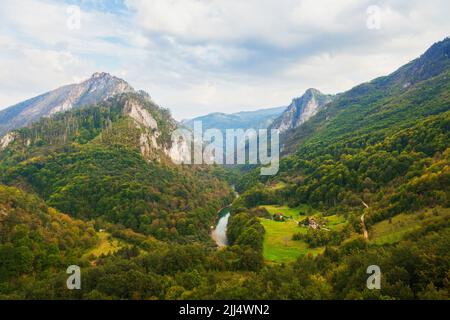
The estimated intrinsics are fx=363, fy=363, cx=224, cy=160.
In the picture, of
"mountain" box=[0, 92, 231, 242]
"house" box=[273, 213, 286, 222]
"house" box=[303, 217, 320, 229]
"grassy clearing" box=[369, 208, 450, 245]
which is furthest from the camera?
"mountain" box=[0, 92, 231, 242]

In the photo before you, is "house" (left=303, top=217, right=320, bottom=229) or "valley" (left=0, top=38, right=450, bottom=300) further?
"house" (left=303, top=217, right=320, bottom=229)

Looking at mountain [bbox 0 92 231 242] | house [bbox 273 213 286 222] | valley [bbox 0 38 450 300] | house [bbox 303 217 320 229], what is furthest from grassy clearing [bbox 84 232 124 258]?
house [bbox 303 217 320 229]

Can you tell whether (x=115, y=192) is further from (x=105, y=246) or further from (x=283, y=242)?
(x=283, y=242)

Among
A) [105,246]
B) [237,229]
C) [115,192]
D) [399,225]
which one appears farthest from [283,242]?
[115,192]

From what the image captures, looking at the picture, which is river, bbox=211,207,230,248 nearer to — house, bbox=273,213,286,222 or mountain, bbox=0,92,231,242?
mountain, bbox=0,92,231,242

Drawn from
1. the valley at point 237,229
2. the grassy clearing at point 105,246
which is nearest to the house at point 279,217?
the valley at point 237,229

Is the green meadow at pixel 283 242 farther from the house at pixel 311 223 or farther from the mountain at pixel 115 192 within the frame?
the mountain at pixel 115 192
